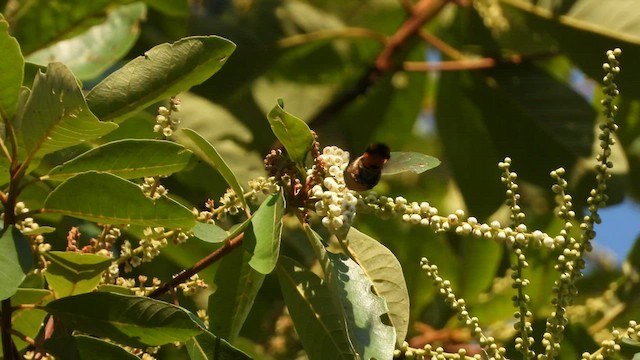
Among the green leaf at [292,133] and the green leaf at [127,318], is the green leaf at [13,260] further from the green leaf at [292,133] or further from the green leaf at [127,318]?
the green leaf at [292,133]

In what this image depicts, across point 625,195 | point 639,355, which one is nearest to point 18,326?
point 639,355

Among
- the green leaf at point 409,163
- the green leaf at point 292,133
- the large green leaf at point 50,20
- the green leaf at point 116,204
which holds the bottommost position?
the green leaf at point 116,204

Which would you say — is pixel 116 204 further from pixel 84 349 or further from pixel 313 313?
pixel 313 313

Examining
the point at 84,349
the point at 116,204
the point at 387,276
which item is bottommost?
the point at 84,349

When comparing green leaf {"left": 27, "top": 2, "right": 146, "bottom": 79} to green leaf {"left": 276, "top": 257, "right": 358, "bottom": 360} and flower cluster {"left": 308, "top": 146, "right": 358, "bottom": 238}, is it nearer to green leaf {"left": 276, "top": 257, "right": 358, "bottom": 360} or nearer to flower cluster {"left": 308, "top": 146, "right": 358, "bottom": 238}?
green leaf {"left": 276, "top": 257, "right": 358, "bottom": 360}

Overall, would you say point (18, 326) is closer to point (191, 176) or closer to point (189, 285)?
point (189, 285)

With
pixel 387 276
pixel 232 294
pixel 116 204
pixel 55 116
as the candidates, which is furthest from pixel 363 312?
pixel 55 116

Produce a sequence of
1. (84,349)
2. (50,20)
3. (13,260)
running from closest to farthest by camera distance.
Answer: (13,260) < (84,349) < (50,20)

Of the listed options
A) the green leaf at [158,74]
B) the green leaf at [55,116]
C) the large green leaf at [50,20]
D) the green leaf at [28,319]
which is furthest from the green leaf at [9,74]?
the large green leaf at [50,20]
